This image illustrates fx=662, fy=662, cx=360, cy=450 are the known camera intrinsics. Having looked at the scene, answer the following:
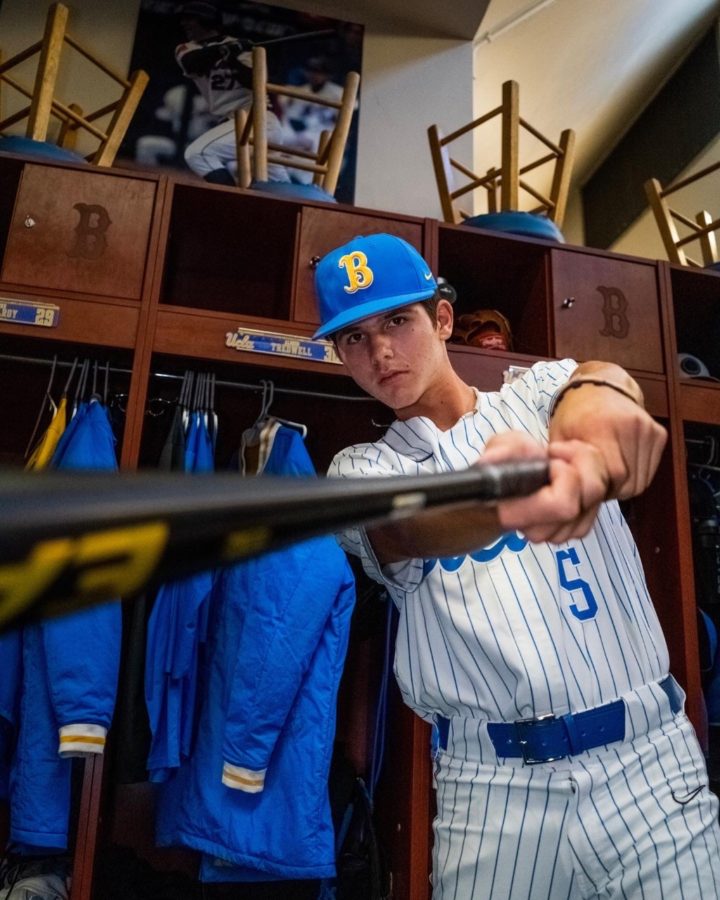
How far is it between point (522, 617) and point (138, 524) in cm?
80

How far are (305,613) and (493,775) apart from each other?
0.50m

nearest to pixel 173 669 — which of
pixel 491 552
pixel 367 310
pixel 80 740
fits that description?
pixel 80 740

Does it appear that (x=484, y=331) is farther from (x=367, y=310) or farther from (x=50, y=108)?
(x=50, y=108)

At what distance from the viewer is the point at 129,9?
273 cm

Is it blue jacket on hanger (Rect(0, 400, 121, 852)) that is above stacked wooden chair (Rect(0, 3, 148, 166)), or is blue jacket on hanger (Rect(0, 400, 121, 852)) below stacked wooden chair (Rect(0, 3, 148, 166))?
below

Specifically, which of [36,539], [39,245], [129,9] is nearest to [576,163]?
[129,9]

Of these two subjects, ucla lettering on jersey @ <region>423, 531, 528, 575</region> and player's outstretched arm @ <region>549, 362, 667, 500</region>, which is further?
ucla lettering on jersey @ <region>423, 531, 528, 575</region>

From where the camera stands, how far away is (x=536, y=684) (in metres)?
0.97

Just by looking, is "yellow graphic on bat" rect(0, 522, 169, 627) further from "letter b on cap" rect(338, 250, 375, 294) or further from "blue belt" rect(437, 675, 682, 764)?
"letter b on cap" rect(338, 250, 375, 294)

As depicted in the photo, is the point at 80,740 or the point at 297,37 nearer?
the point at 80,740

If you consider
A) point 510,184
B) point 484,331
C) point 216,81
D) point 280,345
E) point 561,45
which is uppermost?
point 561,45

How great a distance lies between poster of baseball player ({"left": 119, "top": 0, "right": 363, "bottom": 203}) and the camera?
259 centimetres

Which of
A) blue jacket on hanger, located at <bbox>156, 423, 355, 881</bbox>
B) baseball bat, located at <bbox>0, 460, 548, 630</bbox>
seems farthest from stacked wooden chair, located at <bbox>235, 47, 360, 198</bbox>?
baseball bat, located at <bbox>0, 460, 548, 630</bbox>

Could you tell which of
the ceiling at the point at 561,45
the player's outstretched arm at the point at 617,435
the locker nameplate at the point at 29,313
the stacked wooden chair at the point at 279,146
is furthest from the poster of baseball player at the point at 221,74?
the player's outstretched arm at the point at 617,435
